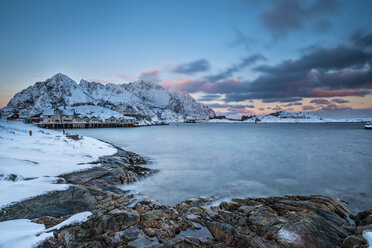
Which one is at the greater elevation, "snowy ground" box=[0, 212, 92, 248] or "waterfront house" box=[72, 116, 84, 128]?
"waterfront house" box=[72, 116, 84, 128]

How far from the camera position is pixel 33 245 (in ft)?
11.3

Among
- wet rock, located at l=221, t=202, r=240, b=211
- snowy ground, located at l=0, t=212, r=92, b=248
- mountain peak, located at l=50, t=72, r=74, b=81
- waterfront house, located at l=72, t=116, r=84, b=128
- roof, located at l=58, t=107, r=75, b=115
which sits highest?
mountain peak, located at l=50, t=72, r=74, b=81

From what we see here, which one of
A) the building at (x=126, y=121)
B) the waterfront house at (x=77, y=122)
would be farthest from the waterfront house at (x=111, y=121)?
the waterfront house at (x=77, y=122)

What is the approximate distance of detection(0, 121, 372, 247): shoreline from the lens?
414 cm

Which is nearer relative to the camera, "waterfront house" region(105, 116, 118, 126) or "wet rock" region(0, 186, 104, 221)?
"wet rock" region(0, 186, 104, 221)

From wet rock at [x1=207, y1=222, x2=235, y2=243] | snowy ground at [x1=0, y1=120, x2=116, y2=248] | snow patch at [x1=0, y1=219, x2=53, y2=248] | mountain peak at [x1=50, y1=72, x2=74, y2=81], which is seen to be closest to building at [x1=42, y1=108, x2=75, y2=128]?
snowy ground at [x1=0, y1=120, x2=116, y2=248]

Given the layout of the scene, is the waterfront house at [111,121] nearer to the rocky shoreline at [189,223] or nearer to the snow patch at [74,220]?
the rocky shoreline at [189,223]

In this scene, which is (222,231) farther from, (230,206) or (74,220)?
(74,220)

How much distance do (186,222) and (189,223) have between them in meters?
0.10

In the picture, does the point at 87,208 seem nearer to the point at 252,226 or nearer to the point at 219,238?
the point at 219,238

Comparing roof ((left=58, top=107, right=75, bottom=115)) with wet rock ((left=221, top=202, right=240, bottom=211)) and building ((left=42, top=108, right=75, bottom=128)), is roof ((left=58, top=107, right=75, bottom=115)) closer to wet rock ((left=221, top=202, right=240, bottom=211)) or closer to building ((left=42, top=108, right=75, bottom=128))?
building ((left=42, top=108, right=75, bottom=128))

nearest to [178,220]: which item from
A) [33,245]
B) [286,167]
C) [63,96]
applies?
[33,245]

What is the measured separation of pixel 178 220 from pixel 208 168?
824cm

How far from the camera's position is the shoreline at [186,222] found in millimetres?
4145
